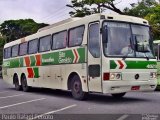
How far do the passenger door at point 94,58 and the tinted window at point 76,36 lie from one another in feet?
2.25

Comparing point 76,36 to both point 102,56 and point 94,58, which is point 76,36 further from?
point 102,56

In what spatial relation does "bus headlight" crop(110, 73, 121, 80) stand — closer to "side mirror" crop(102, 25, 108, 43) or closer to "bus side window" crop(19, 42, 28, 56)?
"side mirror" crop(102, 25, 108, 43)

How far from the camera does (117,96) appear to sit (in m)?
16.1

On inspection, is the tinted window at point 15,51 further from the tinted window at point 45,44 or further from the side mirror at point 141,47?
the side mirror at point 141,47

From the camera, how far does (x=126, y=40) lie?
14031 mm

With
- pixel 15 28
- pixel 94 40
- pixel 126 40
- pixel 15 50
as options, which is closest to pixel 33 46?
pixel 15 50

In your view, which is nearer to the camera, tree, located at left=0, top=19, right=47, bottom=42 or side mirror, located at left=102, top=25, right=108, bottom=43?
side mirror, located at left=102, top=25, right=108, bottom=43

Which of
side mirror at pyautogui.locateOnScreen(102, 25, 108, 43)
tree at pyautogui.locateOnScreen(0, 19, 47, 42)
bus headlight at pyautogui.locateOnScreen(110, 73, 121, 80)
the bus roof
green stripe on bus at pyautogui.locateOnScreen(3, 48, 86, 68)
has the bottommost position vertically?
bus headlight at pyautogui.locateOnScreen(110, 73, 121, 80)

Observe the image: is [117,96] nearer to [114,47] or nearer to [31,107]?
[114,47]

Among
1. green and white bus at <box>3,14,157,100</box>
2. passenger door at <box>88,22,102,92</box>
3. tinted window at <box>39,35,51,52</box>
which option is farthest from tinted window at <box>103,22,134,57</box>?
tinted window at <box>39,35,51,52</box>

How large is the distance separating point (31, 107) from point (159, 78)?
968 cm

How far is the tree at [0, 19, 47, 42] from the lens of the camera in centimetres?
7138

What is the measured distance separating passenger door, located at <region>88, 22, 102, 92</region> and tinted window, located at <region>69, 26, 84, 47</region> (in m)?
0.69

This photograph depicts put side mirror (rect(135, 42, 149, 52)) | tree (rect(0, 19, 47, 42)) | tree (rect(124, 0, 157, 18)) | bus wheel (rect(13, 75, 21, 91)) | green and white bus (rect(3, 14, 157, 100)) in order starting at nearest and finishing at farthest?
green and white bus (rect(3, 14, 157, 100)), side mirror (rect(135, 42, 149, 52)), bus wheel (rect(13, 75, 21, 91)), tree (rect(124, 0, 157, 18)), tree (rect(0, 19, 47, 42))
